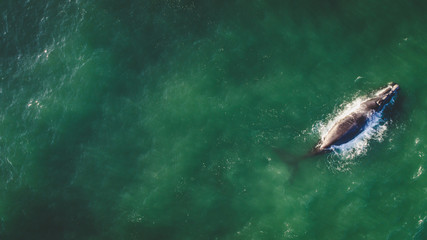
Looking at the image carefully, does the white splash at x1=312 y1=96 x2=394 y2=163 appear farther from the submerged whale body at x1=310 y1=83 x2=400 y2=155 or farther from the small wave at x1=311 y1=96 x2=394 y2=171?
the submerged whale body at x1=310 y1=83 x2=400 y2=155

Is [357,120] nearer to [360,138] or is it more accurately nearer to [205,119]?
[360,138]

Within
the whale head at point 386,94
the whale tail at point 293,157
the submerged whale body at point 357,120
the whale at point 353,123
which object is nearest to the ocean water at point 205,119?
the whale tail at point 293,157

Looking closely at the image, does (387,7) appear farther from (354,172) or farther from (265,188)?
(265,188)

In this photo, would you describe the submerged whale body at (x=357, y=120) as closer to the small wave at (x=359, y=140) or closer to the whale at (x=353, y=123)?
the whale at (x=353, y=123)

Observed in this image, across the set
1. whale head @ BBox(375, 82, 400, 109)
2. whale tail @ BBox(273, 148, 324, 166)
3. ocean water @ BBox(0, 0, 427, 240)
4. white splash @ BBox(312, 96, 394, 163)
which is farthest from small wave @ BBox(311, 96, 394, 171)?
whale tail @ BBox(273, 148, 324, 166)

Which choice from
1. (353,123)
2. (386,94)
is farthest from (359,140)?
(386,94)

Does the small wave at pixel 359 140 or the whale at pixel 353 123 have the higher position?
A: the whale at pixel 353 123

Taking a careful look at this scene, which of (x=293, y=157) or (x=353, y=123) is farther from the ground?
(x=293, y=157)

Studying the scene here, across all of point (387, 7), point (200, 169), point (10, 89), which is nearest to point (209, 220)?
point (200, 169)
